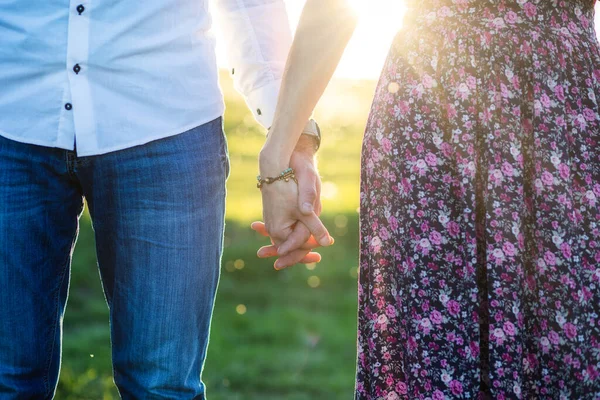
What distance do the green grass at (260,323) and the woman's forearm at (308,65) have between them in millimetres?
2550

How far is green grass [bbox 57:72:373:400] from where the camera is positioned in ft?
16.9

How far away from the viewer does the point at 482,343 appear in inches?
80.9

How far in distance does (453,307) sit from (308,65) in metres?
0.68

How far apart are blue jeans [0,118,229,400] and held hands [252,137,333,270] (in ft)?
0.54

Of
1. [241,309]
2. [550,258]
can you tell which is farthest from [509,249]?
[241,309]

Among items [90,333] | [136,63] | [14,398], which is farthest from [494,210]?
[90,333]

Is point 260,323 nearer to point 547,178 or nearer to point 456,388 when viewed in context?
point 456,388

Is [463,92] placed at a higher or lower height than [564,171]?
higher

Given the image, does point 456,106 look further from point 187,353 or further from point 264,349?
point 264,349

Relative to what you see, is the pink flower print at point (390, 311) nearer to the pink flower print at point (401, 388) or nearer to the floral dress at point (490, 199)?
the floral dress at point (490, 199)


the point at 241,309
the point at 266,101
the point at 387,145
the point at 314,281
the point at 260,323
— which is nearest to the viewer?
the point at 387,145

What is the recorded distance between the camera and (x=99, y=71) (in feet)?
6.12

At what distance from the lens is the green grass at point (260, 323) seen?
5.14 meters

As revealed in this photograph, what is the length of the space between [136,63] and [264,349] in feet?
14.3
